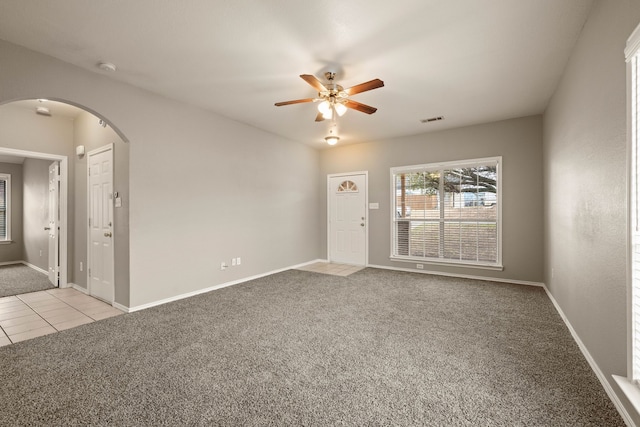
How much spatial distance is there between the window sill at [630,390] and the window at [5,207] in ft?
34.5

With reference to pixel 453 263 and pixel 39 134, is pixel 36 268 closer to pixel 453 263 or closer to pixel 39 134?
pixel 39 134

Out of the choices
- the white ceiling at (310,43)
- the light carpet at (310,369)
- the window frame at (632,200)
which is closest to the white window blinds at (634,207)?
the window frame at (632,200)

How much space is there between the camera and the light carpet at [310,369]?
171 cm

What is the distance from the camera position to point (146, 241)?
3688 millimetres

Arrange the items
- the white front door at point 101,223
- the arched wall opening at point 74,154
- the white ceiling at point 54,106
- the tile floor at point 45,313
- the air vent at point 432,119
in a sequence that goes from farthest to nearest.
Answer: the air vent at point 432,119
the white ceiling at point 54,106
the white front door at point 101,223
the arched wall opening at point 74,154
the tile floor at point 45,313

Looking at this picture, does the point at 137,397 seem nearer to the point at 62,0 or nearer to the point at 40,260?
the point at 62,0

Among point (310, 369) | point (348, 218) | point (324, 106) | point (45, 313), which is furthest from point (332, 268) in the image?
point (45, 313)

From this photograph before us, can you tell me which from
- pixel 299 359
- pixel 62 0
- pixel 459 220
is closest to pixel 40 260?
pixel 62 0

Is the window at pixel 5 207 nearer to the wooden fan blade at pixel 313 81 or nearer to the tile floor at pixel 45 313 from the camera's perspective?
the tile floor at pixel 45 313

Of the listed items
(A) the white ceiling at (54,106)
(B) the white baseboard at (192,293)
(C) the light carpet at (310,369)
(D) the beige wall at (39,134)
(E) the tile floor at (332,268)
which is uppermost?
(A) the white ceiling at (54,106)

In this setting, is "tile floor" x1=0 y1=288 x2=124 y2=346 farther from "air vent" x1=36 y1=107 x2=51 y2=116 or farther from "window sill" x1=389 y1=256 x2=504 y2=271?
"window sill" x1=389 y1=256 x2=504 y2=271

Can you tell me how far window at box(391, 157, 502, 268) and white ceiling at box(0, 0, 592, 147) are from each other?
1.55 meters

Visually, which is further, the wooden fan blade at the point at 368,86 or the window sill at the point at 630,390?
the wooden fan blade at the point at 368,86

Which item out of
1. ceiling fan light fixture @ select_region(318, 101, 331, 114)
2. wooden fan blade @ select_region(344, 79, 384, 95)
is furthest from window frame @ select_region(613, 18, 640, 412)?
ceiling fan light fixture @ select_region(318, 101, 331, 114)
